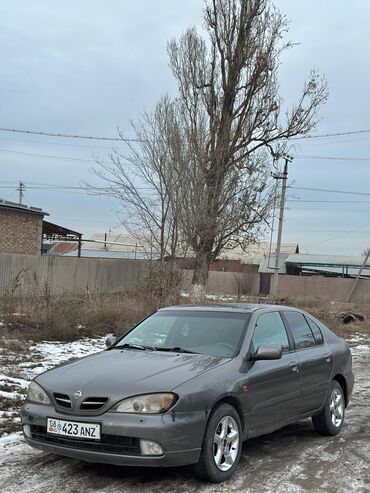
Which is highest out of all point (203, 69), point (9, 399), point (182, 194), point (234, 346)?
point (203, 69)

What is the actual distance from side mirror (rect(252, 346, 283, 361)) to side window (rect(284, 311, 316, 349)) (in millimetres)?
1024

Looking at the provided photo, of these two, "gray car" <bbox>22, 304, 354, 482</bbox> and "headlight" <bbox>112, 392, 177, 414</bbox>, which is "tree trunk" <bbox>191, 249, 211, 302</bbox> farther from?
"headlight" <bbox>112, 392, 177, 414</bbox>

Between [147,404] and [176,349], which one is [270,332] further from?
[147,404]

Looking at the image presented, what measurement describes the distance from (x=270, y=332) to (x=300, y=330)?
70cm

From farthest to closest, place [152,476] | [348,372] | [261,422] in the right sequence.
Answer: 1. [348,372]
2. [261,422]
3. [152,476]

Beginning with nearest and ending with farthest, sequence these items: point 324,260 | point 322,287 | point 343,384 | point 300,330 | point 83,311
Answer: point 300,330 < point 343,384 < point 83,311 < point 322,287 < point 324,260

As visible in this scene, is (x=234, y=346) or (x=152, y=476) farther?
(x=234, y=346)

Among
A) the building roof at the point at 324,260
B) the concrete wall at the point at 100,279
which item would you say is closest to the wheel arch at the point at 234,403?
the concrete wall at the point at 100,279

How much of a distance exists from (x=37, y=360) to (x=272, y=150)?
20047 mm

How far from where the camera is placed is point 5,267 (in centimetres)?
2172

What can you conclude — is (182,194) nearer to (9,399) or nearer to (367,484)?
(9,399)

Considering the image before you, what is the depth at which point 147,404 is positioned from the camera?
4.45 metres

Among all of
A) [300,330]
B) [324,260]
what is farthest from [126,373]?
[324,260]

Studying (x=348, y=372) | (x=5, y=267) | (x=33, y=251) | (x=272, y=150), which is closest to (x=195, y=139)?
(x=272, y=150)
